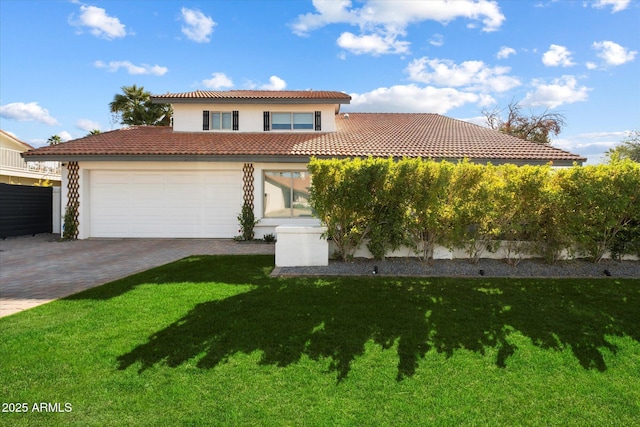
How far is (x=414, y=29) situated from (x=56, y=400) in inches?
686

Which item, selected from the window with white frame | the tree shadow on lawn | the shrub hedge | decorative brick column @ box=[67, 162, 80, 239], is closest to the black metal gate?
decorative brick column @ box=[67, 162, 80, 239]

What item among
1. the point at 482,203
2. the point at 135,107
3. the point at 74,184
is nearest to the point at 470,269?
the point at 482,203

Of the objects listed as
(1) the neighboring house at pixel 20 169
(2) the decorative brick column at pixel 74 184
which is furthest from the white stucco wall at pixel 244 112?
(1) the neighboring house at pixel 20 169

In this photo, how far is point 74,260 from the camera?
9828 mm

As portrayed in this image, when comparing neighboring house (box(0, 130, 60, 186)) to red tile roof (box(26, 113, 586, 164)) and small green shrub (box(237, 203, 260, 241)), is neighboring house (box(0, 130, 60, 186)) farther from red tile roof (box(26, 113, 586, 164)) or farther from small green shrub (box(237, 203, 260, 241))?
small green shrub (box(237, 203, 260, 241))

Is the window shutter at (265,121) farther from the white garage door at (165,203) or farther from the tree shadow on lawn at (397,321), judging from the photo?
the tree shadow on lawn at (397,321)

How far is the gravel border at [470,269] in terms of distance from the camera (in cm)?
771

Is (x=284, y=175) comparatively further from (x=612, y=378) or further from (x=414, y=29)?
(x=612, y=378)

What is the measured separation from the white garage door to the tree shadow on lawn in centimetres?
767

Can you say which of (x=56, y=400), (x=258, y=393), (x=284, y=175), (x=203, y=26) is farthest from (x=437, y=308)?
(x=203, y=26)

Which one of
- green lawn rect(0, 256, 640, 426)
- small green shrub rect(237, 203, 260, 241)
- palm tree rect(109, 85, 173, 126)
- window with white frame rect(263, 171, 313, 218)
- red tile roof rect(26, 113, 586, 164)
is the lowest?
green lawn rect(0, 256, 640, 426)

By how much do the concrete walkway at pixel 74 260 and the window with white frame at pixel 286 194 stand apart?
200cm

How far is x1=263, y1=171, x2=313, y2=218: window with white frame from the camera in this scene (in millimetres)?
14000

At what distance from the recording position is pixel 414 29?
50.3 feet
